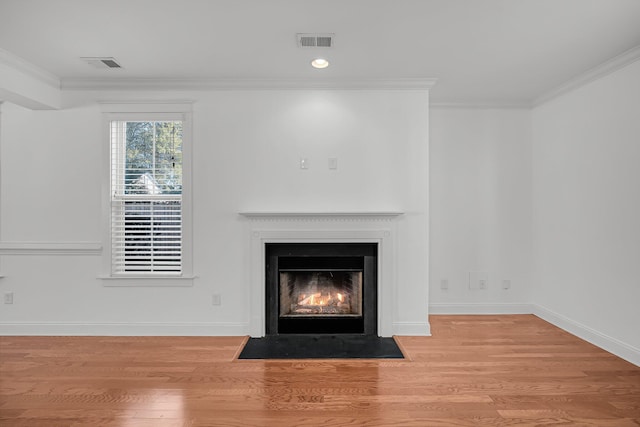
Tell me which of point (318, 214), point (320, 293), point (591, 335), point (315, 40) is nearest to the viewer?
point (315, 40)

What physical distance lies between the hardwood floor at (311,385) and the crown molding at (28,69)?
243 cm

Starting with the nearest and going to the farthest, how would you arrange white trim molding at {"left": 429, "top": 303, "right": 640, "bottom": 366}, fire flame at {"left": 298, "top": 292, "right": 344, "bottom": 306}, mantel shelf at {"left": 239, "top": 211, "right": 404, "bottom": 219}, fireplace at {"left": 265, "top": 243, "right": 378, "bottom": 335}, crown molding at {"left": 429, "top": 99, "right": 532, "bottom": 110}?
white trim molding at {"left": 429, "top": 303, "right": 640, "bottom": 366} < mantel shelf at {"left": 239, "top": 211, "right": 404, "bottom": 219} < fireplace at {"left": 265, "top": 243, "right": 378, "bottom": 335} < fire flame at {"left": 298, "top": 292, "right": 344, "bottom": 306} < crown molding at {"left": 429, "top": 99, "right": 532, "bottom": 110}

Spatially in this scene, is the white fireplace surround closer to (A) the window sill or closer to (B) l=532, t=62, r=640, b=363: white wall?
(A) the window sill

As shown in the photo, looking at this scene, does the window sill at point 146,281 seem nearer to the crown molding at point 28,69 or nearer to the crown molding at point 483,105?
the crown molding at point 28,69

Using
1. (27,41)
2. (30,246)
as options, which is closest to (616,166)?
(27,41)

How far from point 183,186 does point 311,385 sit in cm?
222

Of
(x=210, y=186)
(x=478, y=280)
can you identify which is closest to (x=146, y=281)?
(x=210, y=186)

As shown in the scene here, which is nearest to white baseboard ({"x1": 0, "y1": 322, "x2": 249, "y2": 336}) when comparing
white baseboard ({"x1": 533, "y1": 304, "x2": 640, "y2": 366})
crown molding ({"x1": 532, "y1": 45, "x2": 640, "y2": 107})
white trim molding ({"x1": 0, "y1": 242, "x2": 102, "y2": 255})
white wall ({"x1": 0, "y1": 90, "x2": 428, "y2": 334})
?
white wall ({"x1": 0, "y1": 90, "x2": 428, "y2": 334})

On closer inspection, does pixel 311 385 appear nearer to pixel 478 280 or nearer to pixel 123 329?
pixel 123 329

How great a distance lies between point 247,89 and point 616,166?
133 inches

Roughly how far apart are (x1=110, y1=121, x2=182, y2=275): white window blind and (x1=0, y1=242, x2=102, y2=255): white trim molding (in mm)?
210

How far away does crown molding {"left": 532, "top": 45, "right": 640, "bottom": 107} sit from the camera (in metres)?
3.05

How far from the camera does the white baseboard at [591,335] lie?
3.11 meters

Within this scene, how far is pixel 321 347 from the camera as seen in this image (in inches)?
135
